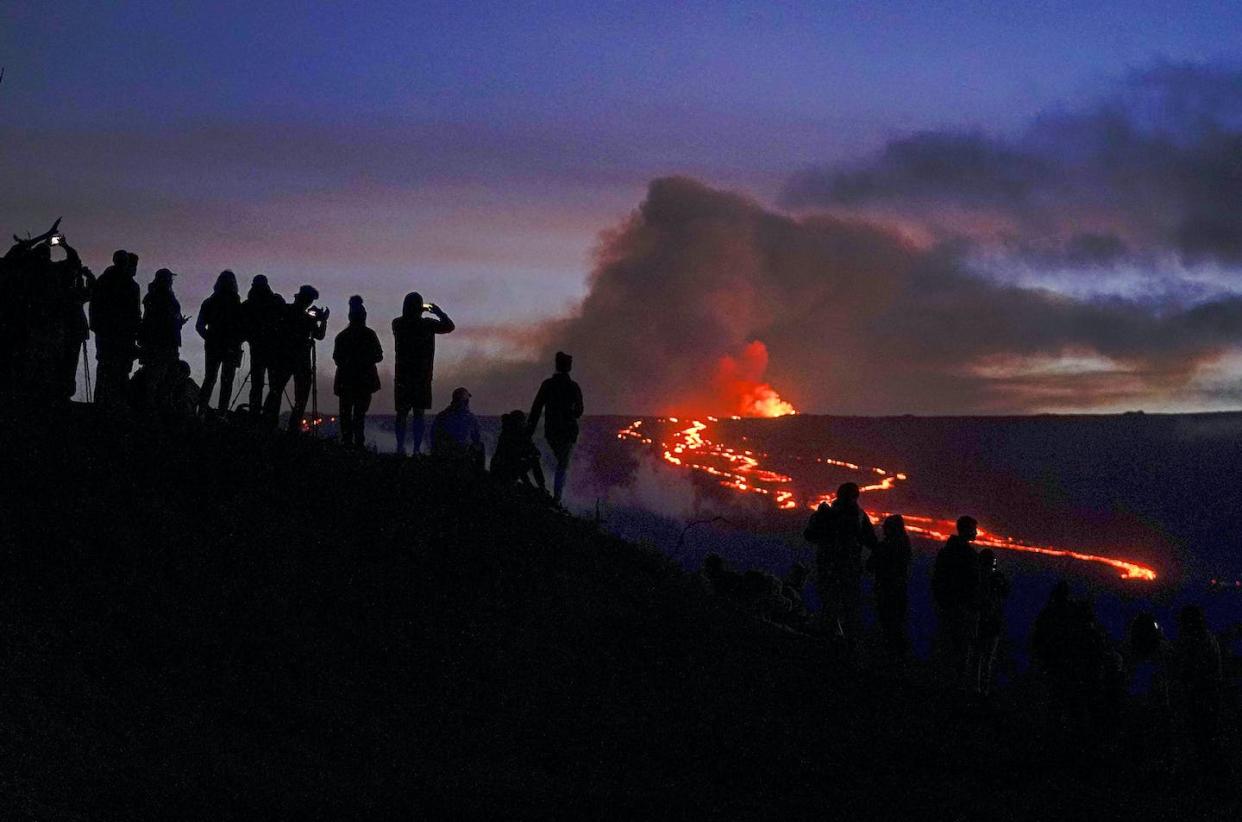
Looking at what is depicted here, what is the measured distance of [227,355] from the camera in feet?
56.6

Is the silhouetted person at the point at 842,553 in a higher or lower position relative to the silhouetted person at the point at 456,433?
lower

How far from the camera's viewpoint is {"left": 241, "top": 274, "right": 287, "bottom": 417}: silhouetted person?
672 inches

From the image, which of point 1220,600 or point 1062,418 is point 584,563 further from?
point 1062,418

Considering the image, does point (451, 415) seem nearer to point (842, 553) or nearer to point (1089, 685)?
point (842, 553)

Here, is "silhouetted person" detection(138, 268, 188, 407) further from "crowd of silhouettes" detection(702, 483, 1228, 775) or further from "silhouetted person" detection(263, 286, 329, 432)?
"crowd of silhouettes" detection(702, 483, 1228, 775)

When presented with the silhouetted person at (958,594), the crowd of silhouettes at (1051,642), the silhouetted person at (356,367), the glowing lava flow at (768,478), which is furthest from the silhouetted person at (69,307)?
the glowing lava flow at (768,478)

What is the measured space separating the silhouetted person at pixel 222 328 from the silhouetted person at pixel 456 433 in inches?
101

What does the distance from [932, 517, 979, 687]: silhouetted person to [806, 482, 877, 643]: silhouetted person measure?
86 centimetres

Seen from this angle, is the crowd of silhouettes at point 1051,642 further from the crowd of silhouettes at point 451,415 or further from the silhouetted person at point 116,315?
the silhouetted person at point 116,315

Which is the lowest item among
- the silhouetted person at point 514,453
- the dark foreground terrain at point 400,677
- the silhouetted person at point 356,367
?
the dark foreground terrain at point 400,677

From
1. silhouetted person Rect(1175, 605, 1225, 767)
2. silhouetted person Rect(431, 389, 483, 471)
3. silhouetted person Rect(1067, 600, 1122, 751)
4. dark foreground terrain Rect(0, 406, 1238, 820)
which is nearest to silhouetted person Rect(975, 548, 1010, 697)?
dark foreground terrain Rect(0, 406, 1238, 820)

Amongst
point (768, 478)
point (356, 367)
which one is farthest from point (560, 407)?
point (768, 478)

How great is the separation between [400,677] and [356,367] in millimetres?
5849

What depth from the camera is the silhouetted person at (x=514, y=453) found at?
18.1 metres
